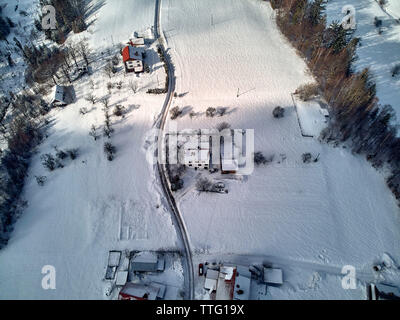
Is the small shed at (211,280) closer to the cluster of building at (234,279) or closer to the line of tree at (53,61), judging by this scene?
the cluster of building at (234,279)

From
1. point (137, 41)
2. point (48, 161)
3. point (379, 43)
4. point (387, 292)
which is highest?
point (137, 41)

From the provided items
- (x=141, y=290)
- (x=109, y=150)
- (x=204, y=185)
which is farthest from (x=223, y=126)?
(x=141, y=290)

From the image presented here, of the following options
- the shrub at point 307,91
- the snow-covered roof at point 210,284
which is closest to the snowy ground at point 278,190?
the shrub at point 307,91

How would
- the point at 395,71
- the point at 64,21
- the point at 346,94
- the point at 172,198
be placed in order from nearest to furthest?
the point at 172,198
the point at 346,94
the point at 395,71
the point at 64,21

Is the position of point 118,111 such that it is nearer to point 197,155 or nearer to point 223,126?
point 197,155

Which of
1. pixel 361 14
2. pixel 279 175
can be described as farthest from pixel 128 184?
pixel 361 14
